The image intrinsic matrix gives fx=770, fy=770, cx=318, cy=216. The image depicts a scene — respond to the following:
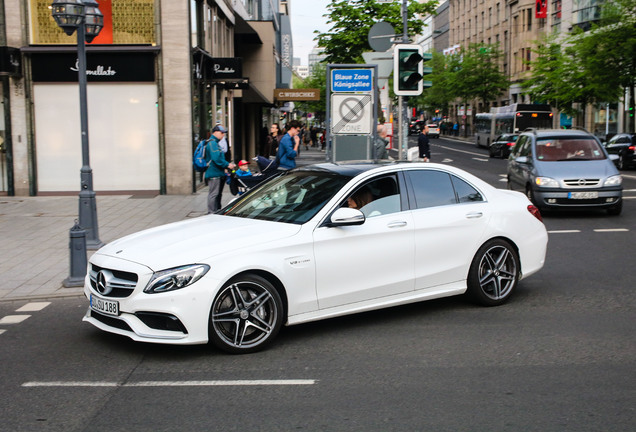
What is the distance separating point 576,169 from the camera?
48.3ft

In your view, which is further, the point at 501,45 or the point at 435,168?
the point at 501,45

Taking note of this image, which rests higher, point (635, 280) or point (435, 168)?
point (435, 168)

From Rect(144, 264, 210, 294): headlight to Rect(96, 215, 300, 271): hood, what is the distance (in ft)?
0.16

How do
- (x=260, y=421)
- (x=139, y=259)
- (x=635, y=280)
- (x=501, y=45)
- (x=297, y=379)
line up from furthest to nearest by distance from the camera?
(x=501, y=45), (x=635, y=280), (x=139, y=259), (x=297, y=379), (x=260, y=421)

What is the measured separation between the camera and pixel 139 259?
5.89m

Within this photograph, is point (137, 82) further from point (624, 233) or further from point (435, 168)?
point (435, 168)

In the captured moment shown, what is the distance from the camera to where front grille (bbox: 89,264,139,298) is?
5.81 meters

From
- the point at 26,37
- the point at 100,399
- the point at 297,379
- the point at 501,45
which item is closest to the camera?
the point at 100,399

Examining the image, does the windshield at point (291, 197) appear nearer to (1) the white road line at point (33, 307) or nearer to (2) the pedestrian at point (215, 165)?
(1) the white road line at point (33, 307)

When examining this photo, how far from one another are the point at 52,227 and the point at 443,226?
9.15 metres

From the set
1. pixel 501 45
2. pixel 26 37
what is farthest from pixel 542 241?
pixel 501 45

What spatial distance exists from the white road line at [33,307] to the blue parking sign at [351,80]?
8.45m

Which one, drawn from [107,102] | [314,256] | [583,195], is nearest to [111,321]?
[314,256]

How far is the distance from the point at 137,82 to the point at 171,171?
2457 millimetres
